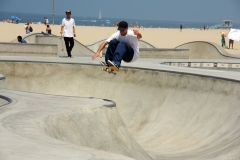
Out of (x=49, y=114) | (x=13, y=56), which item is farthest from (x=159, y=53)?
(x=49, y=114)

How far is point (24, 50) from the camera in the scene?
1866 cm

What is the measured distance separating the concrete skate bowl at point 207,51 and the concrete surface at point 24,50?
816 centimetres

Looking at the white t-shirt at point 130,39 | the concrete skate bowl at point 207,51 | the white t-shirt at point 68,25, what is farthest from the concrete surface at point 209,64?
the white t-shirt at point 130,39

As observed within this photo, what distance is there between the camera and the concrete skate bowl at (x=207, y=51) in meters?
23.4

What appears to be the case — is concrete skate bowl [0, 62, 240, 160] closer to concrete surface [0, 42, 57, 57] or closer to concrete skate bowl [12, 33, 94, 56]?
concrete surface [0, 42, 57, 57]

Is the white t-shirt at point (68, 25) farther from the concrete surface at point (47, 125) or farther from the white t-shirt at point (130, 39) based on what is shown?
the white t-shirt at point (130, 39)

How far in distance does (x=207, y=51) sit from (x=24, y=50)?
367 inches

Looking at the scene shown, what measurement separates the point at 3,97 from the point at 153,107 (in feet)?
15.0

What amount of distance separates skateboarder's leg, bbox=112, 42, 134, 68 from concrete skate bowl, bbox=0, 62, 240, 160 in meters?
1.20

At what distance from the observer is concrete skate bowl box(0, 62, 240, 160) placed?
7.79 m

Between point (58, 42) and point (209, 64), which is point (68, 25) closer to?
point (209, 64)

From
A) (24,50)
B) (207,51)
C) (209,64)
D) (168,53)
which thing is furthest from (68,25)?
(207,51)

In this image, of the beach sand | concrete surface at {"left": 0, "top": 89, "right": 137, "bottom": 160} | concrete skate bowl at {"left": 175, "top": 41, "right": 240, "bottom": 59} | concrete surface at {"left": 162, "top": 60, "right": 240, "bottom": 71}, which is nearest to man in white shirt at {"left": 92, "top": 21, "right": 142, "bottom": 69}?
concrete surface at {"left": 0, "top": 89, "right": 137, "bottom": 160}

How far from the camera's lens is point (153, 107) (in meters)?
12.7
